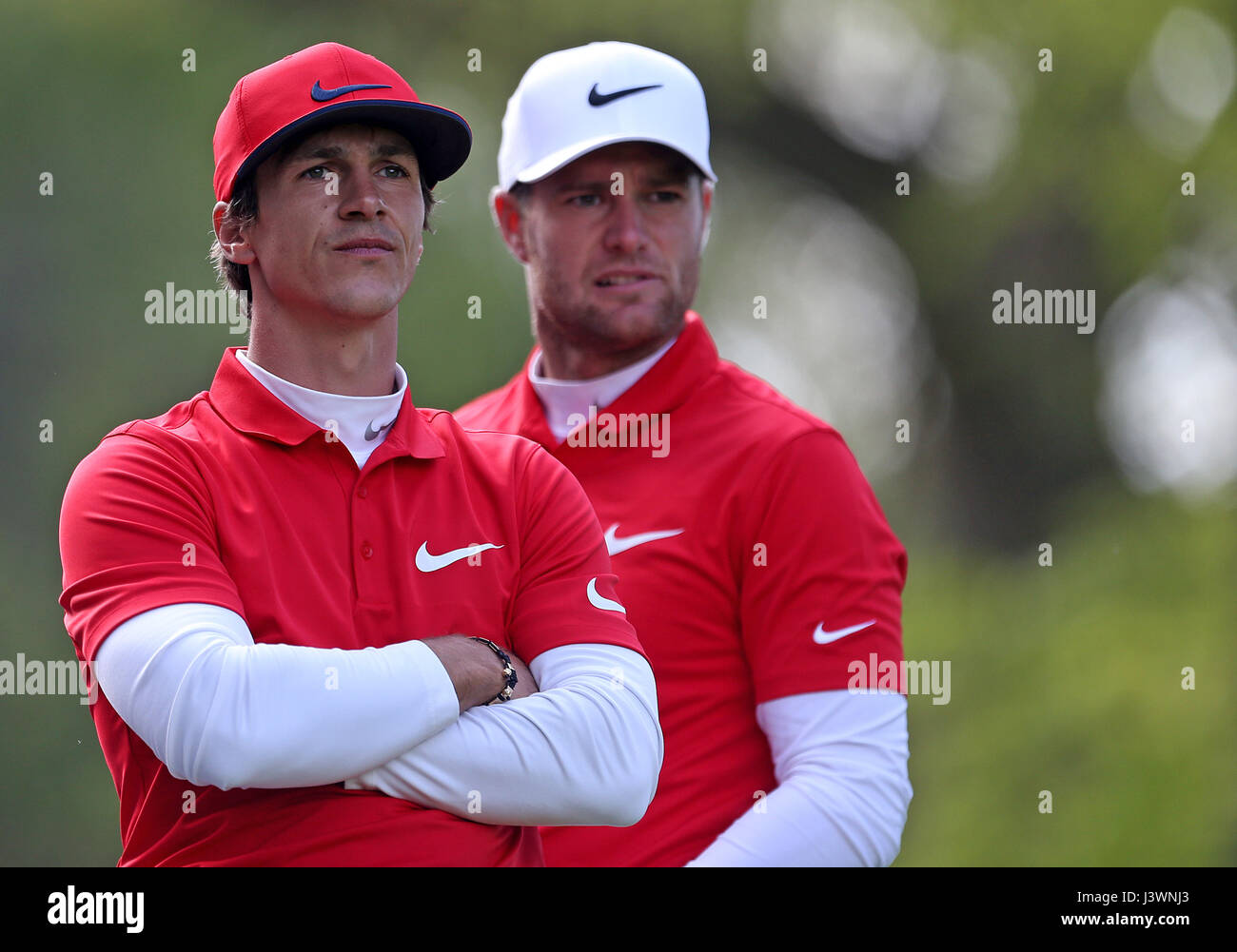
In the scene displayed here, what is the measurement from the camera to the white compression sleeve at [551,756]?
1607 mm

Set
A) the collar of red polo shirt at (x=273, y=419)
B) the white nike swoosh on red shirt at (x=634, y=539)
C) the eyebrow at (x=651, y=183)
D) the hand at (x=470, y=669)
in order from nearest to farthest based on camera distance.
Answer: the hand at (x=470, y=669), the collar of red polo shirt at (x=273, y=419), the white nike swoosh on red shirt at (x=634, y=539), the eyebrow at (x=651, y=183)

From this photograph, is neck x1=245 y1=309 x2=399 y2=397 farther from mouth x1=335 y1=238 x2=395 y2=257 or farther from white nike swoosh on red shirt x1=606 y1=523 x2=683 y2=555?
white nike swoosh on red shirt x1=606 y1=523 x2=683 y2=555

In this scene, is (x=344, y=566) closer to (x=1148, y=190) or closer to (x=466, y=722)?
(x=466, y=722)

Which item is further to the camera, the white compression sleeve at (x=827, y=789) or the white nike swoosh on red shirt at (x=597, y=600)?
the white compression sleeve at (x=827, y=789)

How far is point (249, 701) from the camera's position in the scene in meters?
1.52

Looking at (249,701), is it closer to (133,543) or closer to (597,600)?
(133,543)

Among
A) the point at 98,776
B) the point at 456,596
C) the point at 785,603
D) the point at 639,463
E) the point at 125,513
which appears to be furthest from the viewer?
the point at 98,776

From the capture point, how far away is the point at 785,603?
6.97ft

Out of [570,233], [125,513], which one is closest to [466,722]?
[125,513]

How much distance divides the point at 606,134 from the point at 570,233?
0.17 metres

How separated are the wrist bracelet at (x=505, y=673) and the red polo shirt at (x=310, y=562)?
4 cm
